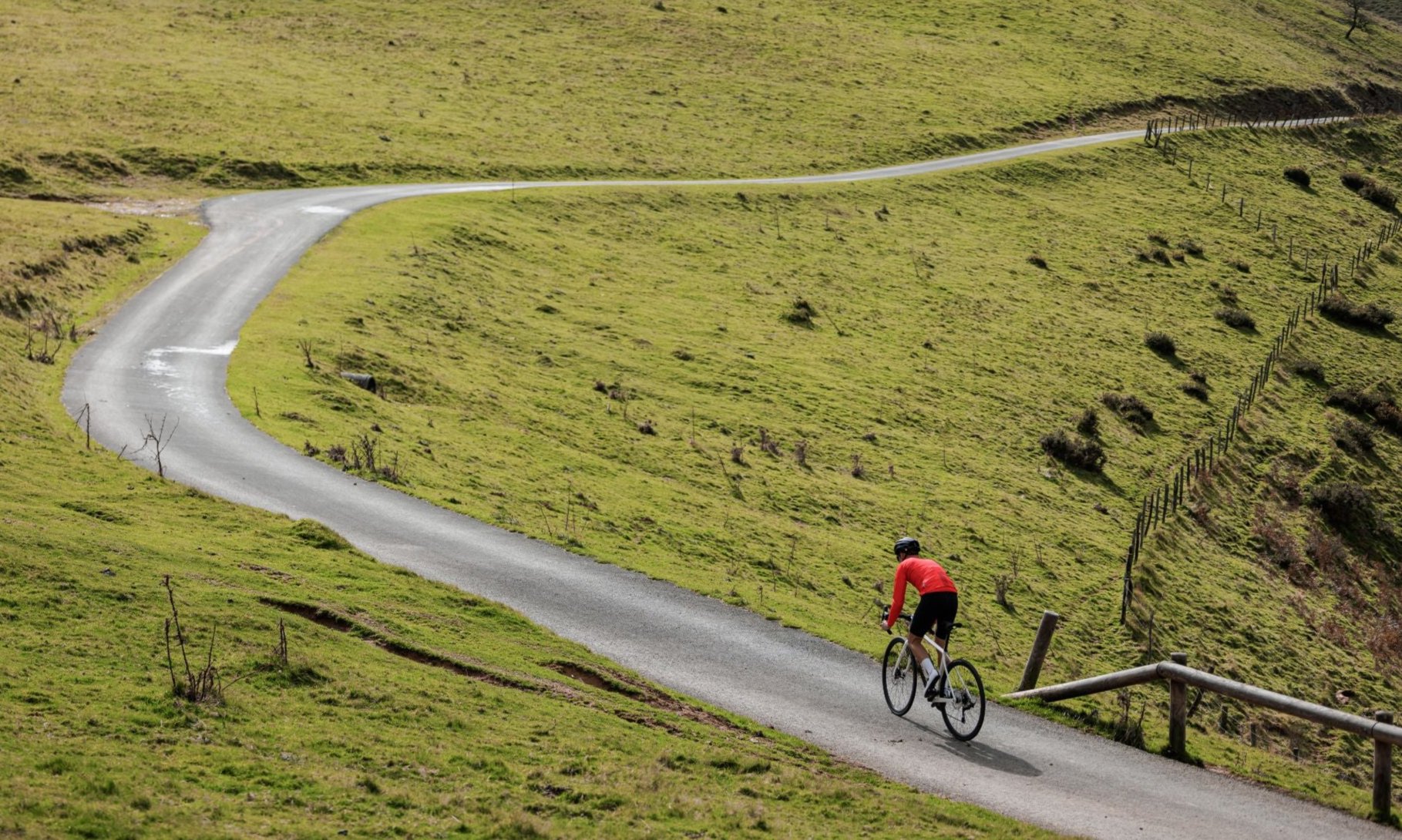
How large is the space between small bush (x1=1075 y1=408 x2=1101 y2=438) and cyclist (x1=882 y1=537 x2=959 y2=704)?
30555mm

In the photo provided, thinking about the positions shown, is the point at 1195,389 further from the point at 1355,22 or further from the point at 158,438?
the point at 1355,22

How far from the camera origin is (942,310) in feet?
192

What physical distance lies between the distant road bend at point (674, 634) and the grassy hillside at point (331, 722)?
42.6 inches

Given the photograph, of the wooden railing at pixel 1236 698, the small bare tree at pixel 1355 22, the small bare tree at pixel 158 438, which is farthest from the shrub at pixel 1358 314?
the small bare tree at pixel 1355 22

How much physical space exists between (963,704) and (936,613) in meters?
1.38

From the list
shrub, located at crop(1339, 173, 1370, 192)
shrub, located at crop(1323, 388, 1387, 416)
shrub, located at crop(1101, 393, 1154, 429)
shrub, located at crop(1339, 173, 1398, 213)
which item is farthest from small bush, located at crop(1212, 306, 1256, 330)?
shrub, located at crop(1339, 173, 1370, 192)

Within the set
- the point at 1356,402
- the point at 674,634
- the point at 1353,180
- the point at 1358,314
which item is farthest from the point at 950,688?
the point at 1353,180

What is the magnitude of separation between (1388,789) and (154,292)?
42426 mm

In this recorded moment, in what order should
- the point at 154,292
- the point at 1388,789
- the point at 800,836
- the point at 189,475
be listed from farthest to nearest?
1. the point at 154,292
2. the point at 189,475
3. the point at 1388,789
4. the point at 800,836

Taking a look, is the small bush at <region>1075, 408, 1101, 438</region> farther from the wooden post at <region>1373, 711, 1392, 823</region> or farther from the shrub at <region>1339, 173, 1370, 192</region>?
the shrub at <region>1339, 173, 1370, 192</region>

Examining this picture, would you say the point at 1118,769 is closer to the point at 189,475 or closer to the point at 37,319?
the point at 189,475

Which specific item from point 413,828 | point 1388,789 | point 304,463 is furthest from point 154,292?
point 1388,789

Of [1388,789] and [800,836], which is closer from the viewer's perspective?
[800,836]

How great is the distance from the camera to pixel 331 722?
15344 mm
